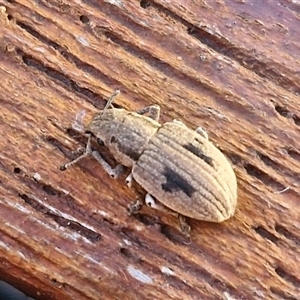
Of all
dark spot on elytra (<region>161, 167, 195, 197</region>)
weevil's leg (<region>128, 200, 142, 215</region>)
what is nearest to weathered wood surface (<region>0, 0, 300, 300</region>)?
weevil's leg (<region>128, 200, 142, 215</region>)

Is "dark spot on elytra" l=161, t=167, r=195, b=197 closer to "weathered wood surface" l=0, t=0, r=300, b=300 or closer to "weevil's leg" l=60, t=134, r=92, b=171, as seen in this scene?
"weathered wood surface" l=0, t=0, r=300, b=300

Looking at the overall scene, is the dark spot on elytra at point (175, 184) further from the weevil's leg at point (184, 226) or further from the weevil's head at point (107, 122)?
the weevil's head at point (107, 122)

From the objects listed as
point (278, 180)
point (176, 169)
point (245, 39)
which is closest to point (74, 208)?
point (176, 169)

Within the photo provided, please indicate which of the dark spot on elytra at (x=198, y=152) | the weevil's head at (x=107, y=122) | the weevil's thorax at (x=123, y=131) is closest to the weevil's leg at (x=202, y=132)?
the dark spot on elytra at (x=198, y=152)

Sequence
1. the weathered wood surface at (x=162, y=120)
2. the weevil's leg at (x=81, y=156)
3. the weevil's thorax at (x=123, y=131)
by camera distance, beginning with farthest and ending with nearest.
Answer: the weevil's thorax at (x=123, y=131) < the weevil's leg at (x=81, y=156) < the weathered wood surface at (x=162, y=120)

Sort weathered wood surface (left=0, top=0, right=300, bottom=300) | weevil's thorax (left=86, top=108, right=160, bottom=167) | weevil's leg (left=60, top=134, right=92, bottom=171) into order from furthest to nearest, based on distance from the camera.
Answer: weevil's thorax (left=86, top=108, right=160, bottom=167), weevil's leg (left=60, top=134, right=92, bottom=171), weathered wood surface (left=0, top=0, right=300, bottom=300)

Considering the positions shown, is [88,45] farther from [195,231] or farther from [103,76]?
[195,231]
